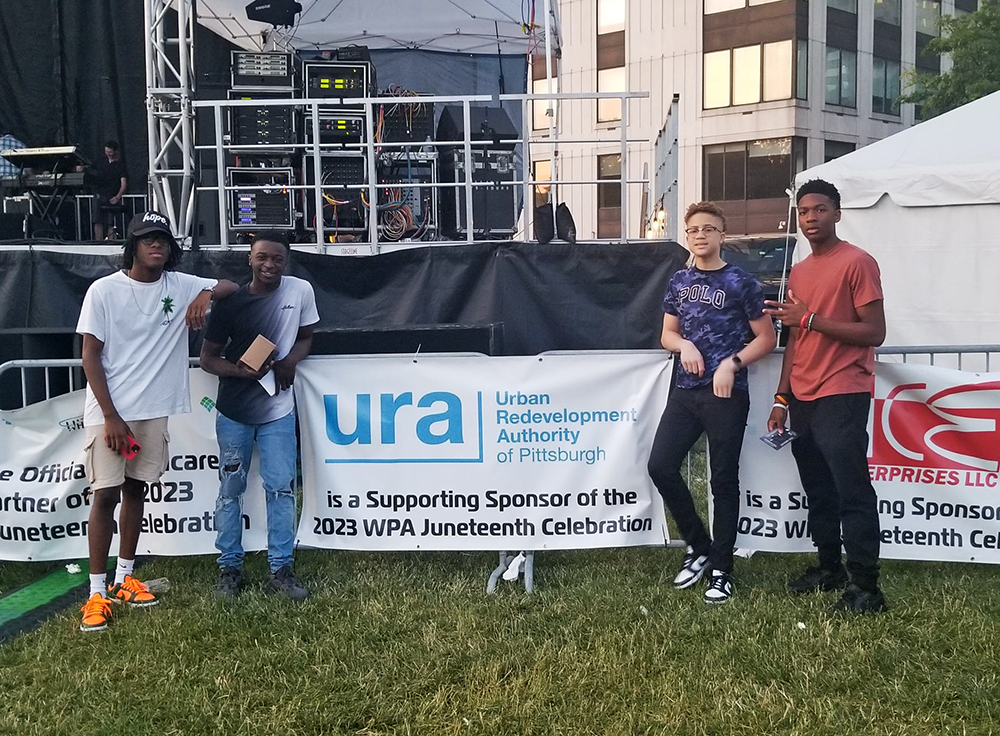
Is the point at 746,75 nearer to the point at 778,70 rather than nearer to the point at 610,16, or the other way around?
the point at 778,70

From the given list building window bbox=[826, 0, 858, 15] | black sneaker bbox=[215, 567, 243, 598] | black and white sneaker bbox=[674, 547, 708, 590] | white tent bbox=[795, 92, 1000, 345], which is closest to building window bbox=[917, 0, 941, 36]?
building window bbox=[826, 0, 858, 15]

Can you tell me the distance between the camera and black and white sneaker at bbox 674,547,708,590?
5.05 meters

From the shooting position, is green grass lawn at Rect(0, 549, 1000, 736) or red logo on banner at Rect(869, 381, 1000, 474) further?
red logo on banner at Rect(869, 381, 1000, 474)

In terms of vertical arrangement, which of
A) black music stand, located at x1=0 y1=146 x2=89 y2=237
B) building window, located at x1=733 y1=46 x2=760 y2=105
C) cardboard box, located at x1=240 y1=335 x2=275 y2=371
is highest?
building window, located at x1=733 y1=46 x2=760 y2=105

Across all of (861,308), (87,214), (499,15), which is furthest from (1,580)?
(499,15)

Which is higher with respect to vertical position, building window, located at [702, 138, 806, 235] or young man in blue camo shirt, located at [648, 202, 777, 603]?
building window, located at [702, 138, 806, 235]

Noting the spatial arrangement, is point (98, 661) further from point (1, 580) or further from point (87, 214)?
point (87, 214)

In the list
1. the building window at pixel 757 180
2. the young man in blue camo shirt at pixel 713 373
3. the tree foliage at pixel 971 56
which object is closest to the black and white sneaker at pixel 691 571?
the young man in blue camo shirt at pixel 713 373

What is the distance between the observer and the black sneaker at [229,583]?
496 centimetres

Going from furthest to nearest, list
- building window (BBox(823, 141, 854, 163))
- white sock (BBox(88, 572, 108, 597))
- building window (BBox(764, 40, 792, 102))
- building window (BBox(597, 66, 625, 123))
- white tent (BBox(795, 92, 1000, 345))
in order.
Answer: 1. building window (BBox(597, 66, 625, 123))
2. building window (BBox(823, 141, 854, 163))
3. building window (BBox(764, 40, 792, 102))
4. white tent (BBox(795, 92, 1000, 345))
5. white sock (BBox(88, 572, 108, 597))

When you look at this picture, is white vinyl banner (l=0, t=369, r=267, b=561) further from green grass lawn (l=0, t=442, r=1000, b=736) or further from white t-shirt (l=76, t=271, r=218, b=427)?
white t-shirt (l=76, t=271, r=218, b=427)

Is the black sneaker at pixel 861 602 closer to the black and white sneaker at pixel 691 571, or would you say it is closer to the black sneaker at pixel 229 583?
the black and white sneaker at pixel 691 571

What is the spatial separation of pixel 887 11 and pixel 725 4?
7973mm

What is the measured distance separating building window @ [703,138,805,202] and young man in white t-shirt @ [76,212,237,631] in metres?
31.3
